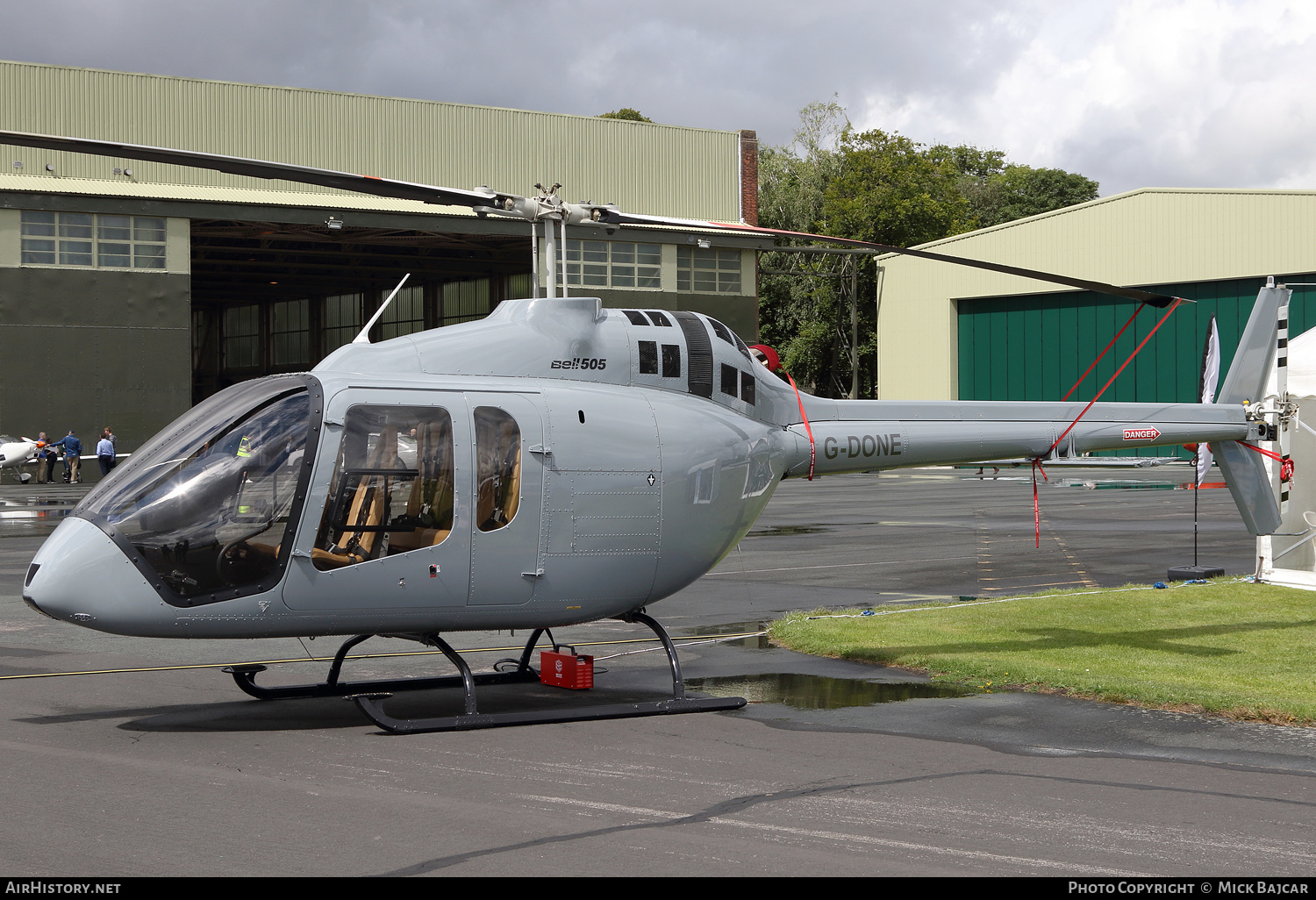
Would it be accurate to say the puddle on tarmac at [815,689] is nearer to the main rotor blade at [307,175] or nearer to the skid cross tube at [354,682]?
the skid cross tube at [354,682]

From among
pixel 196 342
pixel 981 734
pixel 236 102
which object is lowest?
pixel 981 734

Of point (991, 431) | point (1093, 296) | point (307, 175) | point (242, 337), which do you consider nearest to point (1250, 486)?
point (991, 431)

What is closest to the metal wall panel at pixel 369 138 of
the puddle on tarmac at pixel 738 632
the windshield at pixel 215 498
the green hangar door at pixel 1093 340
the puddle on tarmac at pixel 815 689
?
the green hangar door at pixel 1093 340

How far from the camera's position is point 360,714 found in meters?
9.13

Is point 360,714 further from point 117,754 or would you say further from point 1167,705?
point 1167,705

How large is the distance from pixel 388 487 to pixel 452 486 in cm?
44

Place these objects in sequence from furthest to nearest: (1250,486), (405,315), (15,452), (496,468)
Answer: (405,315) < (15,452) < (1250,486) < (496,468)

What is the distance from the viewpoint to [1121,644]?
12.0m

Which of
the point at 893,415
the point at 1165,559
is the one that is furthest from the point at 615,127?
the point at 893,415

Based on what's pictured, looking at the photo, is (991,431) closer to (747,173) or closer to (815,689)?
→ (815,689)

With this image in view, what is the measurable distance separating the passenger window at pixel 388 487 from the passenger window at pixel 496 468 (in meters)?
0.21

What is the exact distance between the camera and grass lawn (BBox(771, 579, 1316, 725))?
32.1ft

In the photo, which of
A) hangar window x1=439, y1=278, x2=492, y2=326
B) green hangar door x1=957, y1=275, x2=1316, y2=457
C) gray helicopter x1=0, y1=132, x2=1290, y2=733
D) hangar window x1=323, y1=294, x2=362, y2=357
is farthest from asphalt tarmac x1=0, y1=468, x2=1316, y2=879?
hangar window x1=323, y1=294, x2=362, y2=357
